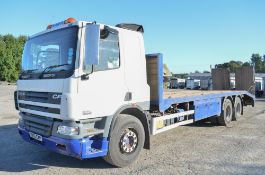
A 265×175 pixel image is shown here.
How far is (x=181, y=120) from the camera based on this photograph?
26.7 ft

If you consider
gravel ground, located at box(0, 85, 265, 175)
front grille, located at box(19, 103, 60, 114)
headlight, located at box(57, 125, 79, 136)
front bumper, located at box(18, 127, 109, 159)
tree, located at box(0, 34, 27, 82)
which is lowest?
gravel ground, located at box(0, 85, 265, 175)

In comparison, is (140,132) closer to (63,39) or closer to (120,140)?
(120,140)

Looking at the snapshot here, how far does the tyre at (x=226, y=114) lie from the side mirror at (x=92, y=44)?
22.5 ft

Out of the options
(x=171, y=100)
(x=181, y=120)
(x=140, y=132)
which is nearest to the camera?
(x=140, y=132)

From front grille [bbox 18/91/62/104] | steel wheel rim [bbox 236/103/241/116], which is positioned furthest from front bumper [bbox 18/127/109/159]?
steel wheel rim [bbox 236/103/241/116]

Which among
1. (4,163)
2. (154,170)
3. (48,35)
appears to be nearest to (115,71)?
(48,35)

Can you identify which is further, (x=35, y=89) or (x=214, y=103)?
(x=214, y=103)

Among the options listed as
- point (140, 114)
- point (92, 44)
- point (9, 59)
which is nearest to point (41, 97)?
point (92, 44)

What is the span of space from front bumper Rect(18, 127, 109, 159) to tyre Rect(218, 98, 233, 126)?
6.24 metres

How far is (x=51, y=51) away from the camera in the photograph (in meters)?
5.71

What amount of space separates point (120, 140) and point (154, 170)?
2.83 ft

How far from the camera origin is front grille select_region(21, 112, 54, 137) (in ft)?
18.1

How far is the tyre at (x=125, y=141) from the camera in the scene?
225 inches

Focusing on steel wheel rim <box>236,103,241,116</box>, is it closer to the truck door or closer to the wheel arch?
the wheel arch
